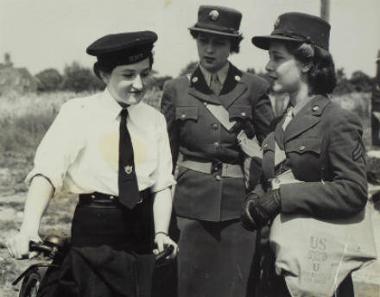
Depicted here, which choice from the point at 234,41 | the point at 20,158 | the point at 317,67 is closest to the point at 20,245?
the point at 317,67

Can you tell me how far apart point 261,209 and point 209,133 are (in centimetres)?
116

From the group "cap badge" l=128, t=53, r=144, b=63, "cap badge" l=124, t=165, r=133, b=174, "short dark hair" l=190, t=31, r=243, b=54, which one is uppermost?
"cap badge" l=128, t=53, r=144, b=63

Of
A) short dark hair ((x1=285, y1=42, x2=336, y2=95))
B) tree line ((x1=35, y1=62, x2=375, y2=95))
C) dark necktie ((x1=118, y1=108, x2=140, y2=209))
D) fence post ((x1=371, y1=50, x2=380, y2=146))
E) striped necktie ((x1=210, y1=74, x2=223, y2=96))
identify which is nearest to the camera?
dark necktie ((x1=118, y1=108, x2=140, y2=209))

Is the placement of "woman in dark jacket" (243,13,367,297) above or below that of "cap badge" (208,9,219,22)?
below

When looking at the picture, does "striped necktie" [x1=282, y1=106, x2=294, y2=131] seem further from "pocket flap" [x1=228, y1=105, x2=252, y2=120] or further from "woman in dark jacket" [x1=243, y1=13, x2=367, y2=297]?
"pocket flap" [x1=228, y1=105, x2=252, y2=120]

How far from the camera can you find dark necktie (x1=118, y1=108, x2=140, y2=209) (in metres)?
2.82

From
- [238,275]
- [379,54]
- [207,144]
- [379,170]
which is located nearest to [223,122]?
[207,144]

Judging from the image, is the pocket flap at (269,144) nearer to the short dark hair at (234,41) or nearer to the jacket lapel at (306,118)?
the jacket lapel at (306,118)

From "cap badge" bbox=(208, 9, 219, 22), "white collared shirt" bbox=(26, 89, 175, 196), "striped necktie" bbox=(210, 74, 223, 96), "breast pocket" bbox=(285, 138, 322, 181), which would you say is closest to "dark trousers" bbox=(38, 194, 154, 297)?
"white collared shirt" bbox=(26, 89, 175, 196)

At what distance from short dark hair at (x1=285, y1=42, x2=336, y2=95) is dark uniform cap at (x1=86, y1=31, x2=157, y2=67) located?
2.46 ft

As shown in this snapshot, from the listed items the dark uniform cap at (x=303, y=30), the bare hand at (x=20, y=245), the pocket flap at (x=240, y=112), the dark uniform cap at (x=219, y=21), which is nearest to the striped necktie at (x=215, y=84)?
the pocket flap at (x=240, y=112)

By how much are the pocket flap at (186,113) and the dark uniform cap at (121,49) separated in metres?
1.18

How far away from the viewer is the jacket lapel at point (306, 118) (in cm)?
302

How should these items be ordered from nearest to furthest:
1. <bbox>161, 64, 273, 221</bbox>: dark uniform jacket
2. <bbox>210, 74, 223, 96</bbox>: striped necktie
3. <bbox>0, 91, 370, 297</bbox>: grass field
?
<bbox>161, 64, 273, 221</bbox>: dark uniform jacket → <bbox>210, 74, 223, 96</bbox>: striped necktie → <bbox>0, 91, 370, 297</bbox>: grass field
